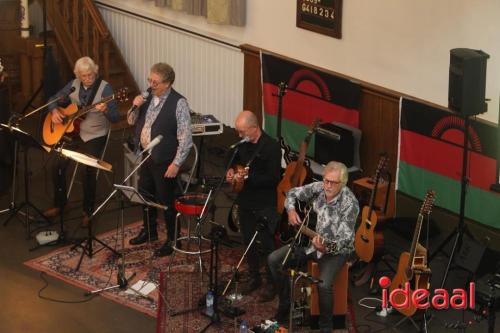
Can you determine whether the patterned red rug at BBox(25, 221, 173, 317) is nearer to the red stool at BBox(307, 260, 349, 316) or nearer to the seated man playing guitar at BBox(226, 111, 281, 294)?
the seated man playing guitar at BBox(226, 111, 281, 294)

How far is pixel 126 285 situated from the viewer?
7414 mm

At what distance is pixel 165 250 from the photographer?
7.89 meters

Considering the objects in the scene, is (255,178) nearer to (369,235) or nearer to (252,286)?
(252,286)

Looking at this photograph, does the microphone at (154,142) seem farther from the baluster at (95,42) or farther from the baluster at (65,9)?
the baluster at (65,9)

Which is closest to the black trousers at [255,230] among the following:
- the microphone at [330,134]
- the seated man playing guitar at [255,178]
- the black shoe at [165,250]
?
the seated man playing guitar at [255,178]

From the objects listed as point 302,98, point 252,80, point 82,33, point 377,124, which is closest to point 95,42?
point 82,33

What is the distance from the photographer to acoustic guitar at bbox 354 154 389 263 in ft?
23.8

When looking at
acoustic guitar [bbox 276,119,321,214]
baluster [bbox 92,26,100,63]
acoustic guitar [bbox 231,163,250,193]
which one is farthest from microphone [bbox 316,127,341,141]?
baluster [bbox 92,26,100,63]

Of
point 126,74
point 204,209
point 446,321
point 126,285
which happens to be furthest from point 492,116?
point 126,74

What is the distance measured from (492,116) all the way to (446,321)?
5.71 ft

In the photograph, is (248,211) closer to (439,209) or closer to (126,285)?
(126,285)

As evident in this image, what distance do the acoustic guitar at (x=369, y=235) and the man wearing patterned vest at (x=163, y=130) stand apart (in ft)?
4.84

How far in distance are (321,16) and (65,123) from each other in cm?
259

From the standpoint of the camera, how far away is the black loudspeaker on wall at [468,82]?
6.97 m
